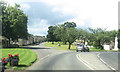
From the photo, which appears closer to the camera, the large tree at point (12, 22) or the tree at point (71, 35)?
the tree at point (71, 35)

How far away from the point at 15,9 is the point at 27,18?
234 inches

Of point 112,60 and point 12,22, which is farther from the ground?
point 12,22

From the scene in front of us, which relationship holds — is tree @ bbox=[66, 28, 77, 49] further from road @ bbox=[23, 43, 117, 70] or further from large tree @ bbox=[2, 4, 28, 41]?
road @ bbox=[23, 43, 117, 70]

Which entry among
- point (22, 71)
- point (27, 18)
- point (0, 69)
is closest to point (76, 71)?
point (22, 71)

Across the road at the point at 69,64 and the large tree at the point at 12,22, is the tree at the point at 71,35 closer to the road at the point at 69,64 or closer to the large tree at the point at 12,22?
the large tree at the point at 12,22

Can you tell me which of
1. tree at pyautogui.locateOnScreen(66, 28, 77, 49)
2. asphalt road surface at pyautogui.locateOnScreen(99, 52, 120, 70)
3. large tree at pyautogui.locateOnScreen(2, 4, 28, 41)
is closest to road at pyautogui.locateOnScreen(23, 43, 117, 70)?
asphalt road surface at pyautogui.locateOnScreen(99, 52, 120, 70)

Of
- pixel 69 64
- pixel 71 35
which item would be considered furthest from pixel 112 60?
pixel 71 35

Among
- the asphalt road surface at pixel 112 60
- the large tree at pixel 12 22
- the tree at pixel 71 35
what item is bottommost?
the asphalt road surface at pixel 112 60

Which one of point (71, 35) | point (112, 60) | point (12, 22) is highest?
point (12, 22)

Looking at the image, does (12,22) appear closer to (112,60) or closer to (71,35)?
(71,35)

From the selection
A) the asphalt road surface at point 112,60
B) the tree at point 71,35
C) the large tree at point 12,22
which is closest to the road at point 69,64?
the asphalt road surface at point 112,60

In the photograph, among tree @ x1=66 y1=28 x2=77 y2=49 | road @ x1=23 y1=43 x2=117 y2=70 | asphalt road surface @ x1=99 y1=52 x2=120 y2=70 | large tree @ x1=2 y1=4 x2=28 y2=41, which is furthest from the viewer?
large tree @ x1=2 y1=4 x2=28 y2=41

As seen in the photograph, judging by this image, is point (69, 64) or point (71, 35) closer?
point (69, 64)

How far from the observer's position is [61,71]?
37.7 feet
